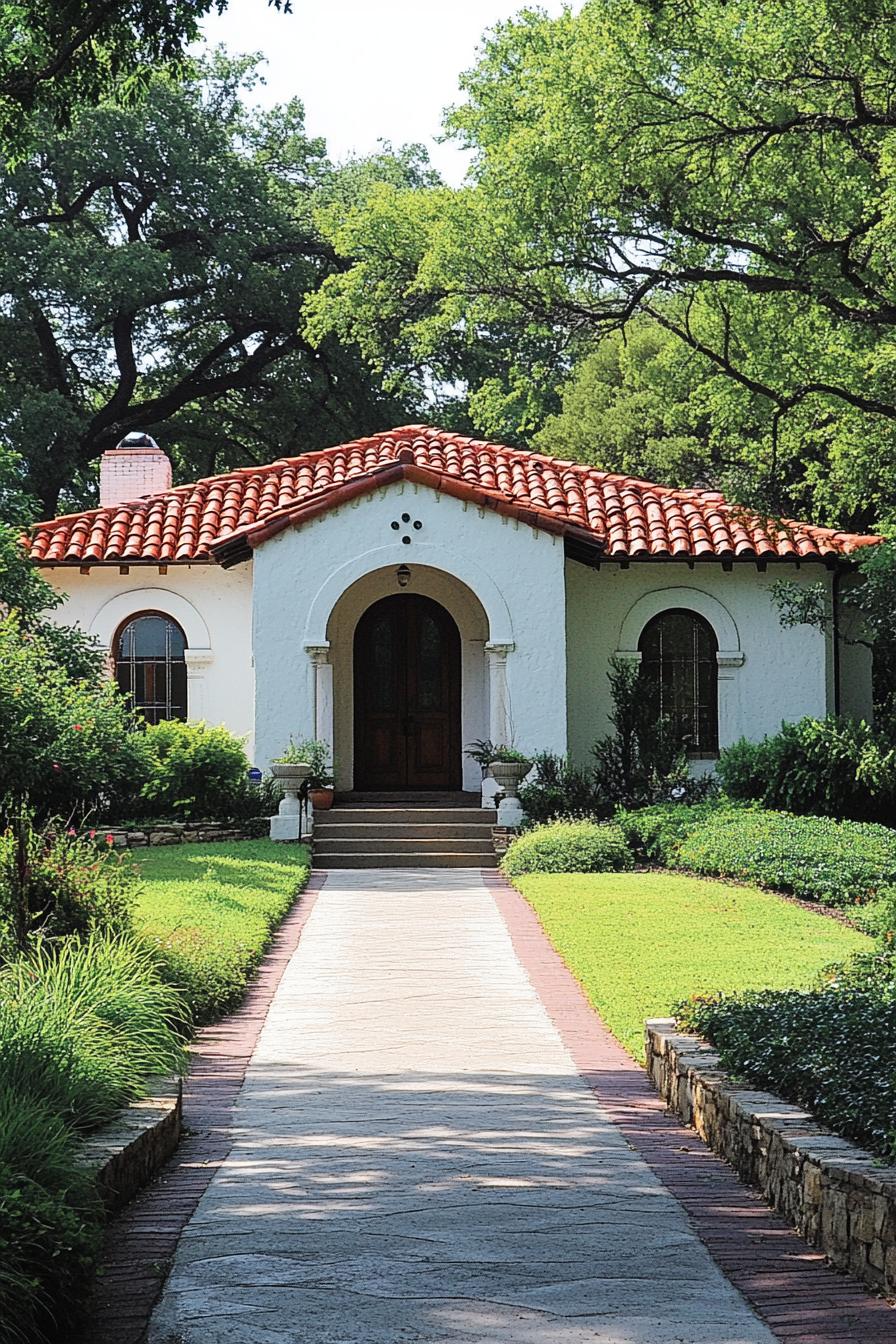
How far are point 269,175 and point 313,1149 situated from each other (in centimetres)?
3098

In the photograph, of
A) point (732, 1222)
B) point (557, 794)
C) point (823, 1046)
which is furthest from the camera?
point (557, 794)

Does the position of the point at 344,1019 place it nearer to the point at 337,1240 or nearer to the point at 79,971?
the point at 79,971

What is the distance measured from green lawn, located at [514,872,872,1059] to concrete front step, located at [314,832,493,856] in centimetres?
249

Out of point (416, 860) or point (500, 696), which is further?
point (500, 696)

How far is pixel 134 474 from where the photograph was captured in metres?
25.5

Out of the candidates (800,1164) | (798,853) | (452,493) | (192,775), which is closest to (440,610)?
(452,493)

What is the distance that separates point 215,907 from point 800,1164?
8755mm

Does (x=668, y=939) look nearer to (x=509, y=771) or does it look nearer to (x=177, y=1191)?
(x=177, y=1191)

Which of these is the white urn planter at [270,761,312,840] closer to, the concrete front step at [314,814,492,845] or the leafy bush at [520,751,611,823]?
the concrete front step at [314,814,492,845]

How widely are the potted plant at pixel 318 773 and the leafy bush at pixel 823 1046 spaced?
11690 millimetres

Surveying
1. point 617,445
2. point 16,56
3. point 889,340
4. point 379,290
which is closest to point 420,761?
point 379,290

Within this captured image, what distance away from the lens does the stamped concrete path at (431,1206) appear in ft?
15.7

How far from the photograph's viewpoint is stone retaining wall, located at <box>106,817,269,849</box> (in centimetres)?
1928

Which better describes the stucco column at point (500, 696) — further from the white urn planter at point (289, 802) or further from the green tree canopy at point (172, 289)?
the green tree canopy at point (172, 289)
